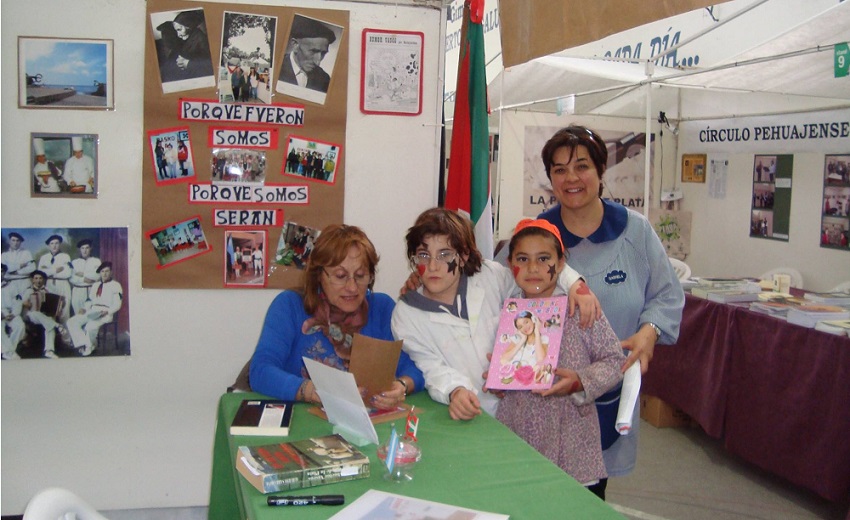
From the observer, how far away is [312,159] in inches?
116

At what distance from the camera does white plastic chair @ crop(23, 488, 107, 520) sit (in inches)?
49.9

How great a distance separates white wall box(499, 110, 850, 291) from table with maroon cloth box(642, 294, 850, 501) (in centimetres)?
136

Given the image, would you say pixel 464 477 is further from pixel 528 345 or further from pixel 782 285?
pixel 782 285

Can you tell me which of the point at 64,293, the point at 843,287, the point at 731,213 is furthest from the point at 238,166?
the point at 731,213

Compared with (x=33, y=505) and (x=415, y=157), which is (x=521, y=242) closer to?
(x=415, y=157)

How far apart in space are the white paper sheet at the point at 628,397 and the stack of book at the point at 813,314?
6.04 ft

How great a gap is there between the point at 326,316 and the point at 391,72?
1176mm

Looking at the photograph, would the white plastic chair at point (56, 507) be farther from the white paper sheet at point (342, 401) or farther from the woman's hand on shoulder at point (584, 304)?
the woman's hand on shoulder at point (584, 304)

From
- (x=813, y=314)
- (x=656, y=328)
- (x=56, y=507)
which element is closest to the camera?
(x=56, y=507)

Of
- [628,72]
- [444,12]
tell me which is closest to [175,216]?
[444,12]

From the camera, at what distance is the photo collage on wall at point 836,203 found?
4.73 m

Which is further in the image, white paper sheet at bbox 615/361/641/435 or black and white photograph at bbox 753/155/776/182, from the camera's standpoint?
black and white photograph at bbox 753/155/776/182

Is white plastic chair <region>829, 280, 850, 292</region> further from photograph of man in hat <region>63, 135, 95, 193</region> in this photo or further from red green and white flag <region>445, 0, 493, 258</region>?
photograph of man in hat <region>63, 135, 95, 193</region>

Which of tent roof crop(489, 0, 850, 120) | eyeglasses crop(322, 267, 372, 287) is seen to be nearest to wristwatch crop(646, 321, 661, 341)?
eyeglasses crop(322, 267, 372, 287)
